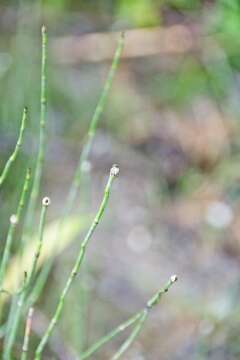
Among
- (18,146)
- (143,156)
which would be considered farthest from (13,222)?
(143,156)

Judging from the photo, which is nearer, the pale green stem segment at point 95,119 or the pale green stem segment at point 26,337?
the pale green stem segment at point 26,337

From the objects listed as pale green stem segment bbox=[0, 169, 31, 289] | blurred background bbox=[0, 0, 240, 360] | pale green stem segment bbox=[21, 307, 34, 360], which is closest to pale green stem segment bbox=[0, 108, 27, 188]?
pale green stem segment bbox=[0, 169, 31, 289]

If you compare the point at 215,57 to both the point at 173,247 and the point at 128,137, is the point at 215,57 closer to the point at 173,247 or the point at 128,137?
the point at 128,137

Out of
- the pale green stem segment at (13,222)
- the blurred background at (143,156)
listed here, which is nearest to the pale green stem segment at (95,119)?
the pale green stem segment at (13,222)

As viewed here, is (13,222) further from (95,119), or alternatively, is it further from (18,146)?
(95,119)

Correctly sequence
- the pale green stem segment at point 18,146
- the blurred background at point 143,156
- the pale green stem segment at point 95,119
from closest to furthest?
the pale green stem segment at point 18,146 → the pale green stem segment at point 95,119 → the blurred background at point 143,156

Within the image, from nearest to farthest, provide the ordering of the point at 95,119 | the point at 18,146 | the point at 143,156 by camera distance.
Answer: the point at 18,146 < the point at 95,119 < the point at 143,156

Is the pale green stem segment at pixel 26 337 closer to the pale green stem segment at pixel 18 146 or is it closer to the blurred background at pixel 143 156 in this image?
the pale green stem segment at pixel 18 146

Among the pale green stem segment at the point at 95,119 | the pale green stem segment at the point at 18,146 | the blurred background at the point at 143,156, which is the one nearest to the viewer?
the pale green stem segment at the point at 18,146

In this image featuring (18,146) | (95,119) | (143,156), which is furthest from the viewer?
(143,156)
